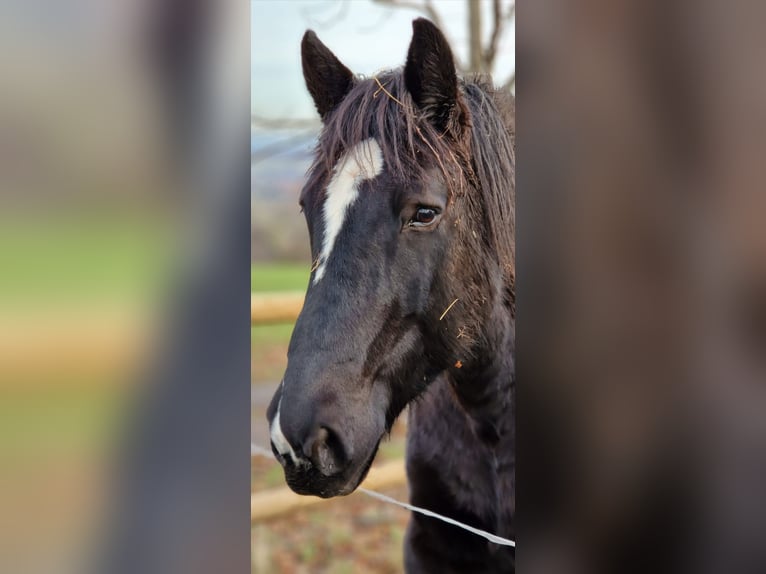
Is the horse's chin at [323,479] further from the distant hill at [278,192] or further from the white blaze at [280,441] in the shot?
the distant hill at [278,192]

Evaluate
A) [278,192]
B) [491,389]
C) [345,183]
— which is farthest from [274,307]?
[491,389]

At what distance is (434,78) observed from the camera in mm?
1566

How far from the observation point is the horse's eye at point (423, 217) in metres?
1.58

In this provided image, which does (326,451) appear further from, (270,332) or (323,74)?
(323,74)

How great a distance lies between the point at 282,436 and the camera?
1561 mm

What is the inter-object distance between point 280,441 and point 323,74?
0.85 m

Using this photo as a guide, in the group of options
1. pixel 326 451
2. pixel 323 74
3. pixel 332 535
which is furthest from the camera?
pixel 332 535
